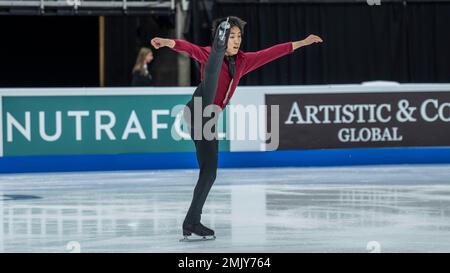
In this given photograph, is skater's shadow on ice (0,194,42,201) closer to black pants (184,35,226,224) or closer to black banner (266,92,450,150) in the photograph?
black pants (184,35,226,224)

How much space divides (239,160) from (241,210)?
5.32 meters

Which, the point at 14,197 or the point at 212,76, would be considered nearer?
the point at 212,76

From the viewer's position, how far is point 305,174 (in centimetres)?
1536

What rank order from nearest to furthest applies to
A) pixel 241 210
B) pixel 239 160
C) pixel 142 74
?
pixel 241 210, pixel 239 160, pixel 142 74

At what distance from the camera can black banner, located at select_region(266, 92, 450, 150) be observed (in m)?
16.7

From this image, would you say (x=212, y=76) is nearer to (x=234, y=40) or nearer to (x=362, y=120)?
(x=234, y=40)

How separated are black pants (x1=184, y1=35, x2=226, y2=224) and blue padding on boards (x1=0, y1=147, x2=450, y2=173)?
23.7ft

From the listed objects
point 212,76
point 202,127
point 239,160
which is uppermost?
point 212,76

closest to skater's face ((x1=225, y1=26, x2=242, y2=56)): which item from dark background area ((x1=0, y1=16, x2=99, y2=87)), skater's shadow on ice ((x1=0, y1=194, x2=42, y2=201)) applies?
skater's shadow on ice ((x1=0, y1=194, x2=42, y2=201))

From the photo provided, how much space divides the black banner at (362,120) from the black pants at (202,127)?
774 cm

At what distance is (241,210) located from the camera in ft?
36.8

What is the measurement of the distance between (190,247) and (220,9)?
1153 cm

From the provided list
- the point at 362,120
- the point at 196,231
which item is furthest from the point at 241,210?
the point at 362,120

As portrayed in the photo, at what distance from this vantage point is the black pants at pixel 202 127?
8.39m
